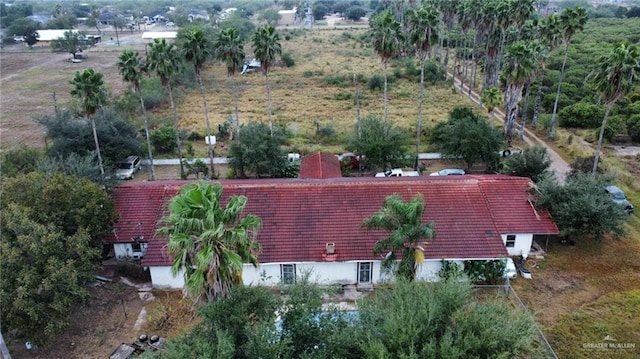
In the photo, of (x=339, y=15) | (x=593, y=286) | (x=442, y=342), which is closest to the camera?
(x=442, y=342)

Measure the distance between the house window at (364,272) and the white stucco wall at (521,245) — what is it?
8.25 metres

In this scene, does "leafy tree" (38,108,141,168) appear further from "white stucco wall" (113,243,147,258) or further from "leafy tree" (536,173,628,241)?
"leafy tree" (536,173,628,241)

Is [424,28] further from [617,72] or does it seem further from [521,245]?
[521,245]

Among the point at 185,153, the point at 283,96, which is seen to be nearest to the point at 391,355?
the point at 185,153

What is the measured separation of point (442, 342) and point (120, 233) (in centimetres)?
2017

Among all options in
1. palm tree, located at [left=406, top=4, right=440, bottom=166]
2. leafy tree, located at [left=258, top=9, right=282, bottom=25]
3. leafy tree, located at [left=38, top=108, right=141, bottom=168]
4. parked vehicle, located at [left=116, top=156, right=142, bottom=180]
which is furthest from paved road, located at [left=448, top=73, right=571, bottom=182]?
leafy tree, located at [left=258, top=9, right=282, bottom=25]

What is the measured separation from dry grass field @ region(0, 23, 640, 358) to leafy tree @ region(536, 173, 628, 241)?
163cm

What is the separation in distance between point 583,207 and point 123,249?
26.2m

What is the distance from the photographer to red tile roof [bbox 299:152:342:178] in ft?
113

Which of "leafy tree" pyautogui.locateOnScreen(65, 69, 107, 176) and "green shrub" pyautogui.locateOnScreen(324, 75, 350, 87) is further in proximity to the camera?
"green shrub" pyautogui.locateOnScreen(324, 75, 350, 87)

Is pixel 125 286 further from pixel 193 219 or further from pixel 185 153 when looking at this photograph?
pixel 185 153

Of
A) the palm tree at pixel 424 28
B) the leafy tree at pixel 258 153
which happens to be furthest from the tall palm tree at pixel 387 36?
the leafy tree at pixel 258 153

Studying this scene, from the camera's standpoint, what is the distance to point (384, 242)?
2019 cm

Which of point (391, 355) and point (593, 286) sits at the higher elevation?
point (391, 355)
